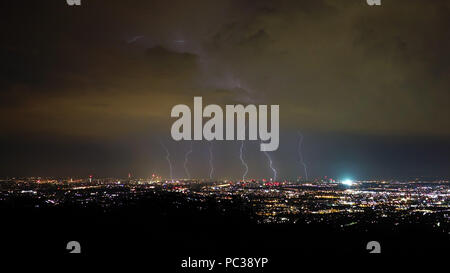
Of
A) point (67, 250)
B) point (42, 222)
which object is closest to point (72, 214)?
point (42, 222)

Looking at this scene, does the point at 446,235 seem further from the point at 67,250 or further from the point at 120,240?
the point at 67,250

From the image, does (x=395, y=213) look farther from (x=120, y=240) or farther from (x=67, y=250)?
(x=67, y=250)

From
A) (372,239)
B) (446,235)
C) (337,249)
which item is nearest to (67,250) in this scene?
(337,249)

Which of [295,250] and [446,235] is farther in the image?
[446,235]

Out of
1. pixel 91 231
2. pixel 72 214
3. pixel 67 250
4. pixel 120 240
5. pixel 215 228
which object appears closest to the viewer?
pixel 67 250

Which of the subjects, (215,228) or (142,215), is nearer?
(215,228)

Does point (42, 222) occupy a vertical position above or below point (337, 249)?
above
